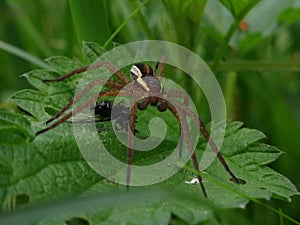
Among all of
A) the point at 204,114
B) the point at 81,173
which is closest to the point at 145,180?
the point at 81,173

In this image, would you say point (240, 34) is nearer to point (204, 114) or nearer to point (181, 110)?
point (204, 114)

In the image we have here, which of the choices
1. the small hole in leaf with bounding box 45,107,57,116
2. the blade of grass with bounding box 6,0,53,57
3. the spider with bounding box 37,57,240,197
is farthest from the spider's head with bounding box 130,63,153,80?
the blade of grass with bounding box 6,0,53,57

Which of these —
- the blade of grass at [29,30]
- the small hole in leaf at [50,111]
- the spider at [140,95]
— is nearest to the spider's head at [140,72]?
the spider at [140,95]

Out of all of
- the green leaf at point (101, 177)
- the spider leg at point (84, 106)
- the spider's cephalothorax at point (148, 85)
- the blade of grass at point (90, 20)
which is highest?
the blade of grass at point (90, 20)

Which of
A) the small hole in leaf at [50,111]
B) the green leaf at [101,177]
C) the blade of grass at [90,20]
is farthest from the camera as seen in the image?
the blade of grass at [90,20]

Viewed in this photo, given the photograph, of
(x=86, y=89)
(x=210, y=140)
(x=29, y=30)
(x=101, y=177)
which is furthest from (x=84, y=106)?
(x=29, y=30)

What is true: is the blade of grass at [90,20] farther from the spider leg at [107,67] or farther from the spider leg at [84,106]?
the spider leg at [84,106]
